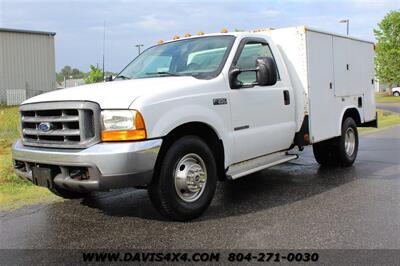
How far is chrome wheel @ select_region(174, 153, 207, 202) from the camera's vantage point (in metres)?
4.76

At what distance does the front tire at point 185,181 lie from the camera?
15.1 feet

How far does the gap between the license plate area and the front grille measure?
253 mm

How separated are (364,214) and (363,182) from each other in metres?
1.82

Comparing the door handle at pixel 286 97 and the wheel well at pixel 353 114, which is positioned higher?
the door handle at pixel 286 97

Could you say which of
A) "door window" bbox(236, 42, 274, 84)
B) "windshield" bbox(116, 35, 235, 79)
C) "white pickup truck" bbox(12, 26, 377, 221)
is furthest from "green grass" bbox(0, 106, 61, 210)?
"door window" bbox(236, 42, 274, 84)

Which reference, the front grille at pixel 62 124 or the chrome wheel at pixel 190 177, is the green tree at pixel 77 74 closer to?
the front grille at pixel 62 124

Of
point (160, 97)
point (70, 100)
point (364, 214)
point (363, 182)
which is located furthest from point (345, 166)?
point (70, 100)

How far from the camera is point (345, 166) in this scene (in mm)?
8039

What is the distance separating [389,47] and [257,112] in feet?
151

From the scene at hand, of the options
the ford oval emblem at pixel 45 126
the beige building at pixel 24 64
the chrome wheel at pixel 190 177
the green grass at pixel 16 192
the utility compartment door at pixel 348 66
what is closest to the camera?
the ford oval emblem at pixel 45 126

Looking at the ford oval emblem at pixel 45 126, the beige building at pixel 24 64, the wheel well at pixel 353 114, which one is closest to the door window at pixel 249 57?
the ford oval emblem at pixel 45 126

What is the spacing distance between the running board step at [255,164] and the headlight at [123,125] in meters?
1.49

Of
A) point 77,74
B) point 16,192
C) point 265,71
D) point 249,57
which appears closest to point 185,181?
point 265,71

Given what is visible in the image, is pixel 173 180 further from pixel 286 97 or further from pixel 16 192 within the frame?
pixel 16 192
